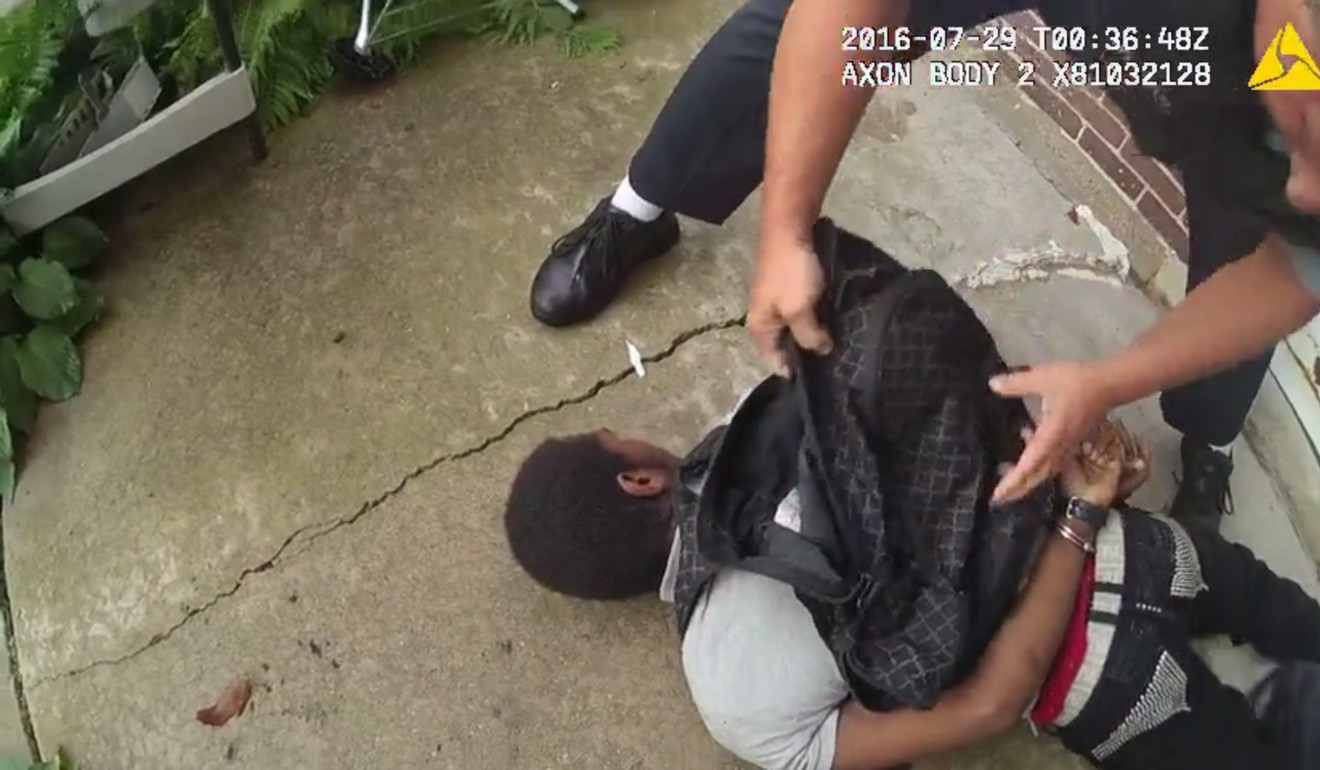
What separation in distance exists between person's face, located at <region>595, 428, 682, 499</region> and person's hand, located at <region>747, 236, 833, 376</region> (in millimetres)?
295

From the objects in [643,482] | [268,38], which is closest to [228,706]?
[643,482]

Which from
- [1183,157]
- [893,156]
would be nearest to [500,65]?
[893,156]

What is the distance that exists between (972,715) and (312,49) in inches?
65.0

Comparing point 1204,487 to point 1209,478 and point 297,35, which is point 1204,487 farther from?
point 297,35

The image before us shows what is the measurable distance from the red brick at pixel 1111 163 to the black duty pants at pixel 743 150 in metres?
0.44

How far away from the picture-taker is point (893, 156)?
2.29m

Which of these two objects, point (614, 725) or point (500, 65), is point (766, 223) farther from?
point (500, 65)

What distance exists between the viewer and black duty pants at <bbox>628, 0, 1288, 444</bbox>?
1574 millimetres

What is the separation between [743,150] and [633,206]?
25cm

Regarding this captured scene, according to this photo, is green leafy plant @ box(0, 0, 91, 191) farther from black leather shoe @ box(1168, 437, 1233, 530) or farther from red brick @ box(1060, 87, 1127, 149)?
black leather shoe @ box(1168, 437, 1233, 530)

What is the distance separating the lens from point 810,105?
1421 mm

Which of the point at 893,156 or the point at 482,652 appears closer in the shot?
the point at 482,652

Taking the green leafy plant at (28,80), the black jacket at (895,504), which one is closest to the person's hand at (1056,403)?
the black jacket at (895,504)

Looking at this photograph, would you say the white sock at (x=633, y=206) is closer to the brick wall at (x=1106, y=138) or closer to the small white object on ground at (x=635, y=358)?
the small white object on ground at (x=635, y=358)
